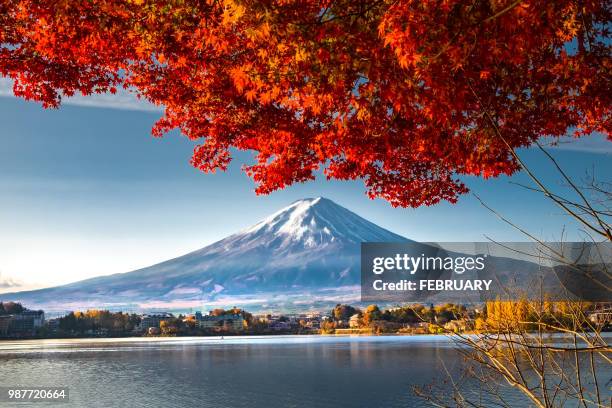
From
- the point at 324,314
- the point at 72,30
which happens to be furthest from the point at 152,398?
the point at 324,314

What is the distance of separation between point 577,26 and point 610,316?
3.86 m

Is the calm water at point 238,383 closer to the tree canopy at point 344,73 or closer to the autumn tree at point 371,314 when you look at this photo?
the tree canopy at point 344,73

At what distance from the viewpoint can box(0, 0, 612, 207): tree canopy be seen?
4047 millimetres

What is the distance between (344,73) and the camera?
14.8ft

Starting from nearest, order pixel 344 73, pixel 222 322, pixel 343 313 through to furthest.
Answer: pixel 344 73 → pixel 343 313 → pixel 222 322

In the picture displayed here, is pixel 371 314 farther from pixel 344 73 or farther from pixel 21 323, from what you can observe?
pixel 344 73

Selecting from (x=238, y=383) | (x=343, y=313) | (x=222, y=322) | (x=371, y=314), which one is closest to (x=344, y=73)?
(x=238, y=383)

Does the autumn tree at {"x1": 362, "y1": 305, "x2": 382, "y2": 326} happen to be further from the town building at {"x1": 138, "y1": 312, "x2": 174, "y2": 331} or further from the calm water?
the calm water

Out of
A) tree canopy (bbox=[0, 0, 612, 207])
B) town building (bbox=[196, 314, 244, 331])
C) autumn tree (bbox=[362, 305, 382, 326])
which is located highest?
tree canopy (bbox=[0, 0, 612, 207])

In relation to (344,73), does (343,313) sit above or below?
below

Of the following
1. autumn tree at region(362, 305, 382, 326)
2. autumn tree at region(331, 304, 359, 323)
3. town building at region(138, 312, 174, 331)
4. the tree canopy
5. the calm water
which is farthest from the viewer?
autumn tree at region(331, 304, 359, 323)

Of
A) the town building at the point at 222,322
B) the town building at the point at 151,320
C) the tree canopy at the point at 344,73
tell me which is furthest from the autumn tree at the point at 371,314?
the tree canopy at the point at 344,73

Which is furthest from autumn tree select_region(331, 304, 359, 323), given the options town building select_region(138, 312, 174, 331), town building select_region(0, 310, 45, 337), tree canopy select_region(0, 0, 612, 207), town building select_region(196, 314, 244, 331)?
tree canopy select_region(0, 0, 612, 207)

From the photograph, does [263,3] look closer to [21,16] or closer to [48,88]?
[21,16]
